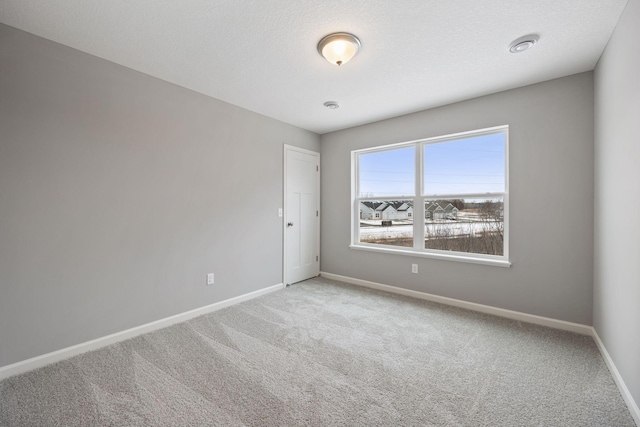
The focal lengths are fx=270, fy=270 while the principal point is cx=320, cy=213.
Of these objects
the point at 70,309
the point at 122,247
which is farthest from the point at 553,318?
the point at 70,309

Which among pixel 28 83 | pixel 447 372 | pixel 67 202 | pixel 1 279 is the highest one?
pixel 28 83

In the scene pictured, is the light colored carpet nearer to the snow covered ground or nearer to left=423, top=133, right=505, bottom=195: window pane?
the snow covered ground

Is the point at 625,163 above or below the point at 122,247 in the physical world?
above

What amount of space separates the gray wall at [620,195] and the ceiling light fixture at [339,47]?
166 centimetres

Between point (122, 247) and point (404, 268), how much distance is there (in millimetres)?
3285

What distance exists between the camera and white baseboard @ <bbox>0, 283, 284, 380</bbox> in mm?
1963

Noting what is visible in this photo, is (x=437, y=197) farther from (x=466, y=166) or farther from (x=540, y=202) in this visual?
(x=540, y=202)

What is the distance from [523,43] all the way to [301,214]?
3.22 m

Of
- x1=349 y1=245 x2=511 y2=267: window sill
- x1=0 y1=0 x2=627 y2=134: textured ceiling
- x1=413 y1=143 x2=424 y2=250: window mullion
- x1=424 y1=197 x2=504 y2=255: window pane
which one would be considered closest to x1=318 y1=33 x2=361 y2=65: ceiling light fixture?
x1=0 y1=0 x2=627 y2=134: textured ceiling

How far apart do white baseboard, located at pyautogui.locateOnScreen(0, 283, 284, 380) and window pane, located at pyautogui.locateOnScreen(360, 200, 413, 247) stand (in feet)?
6.92

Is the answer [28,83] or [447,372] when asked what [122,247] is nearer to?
[28,83]

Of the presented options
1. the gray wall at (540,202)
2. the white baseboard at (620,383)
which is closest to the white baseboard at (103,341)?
the gray wall at (540,202)

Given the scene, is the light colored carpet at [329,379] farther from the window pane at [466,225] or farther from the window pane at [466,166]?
the window pane at [466,166]

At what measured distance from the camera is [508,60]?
2.37 metres
